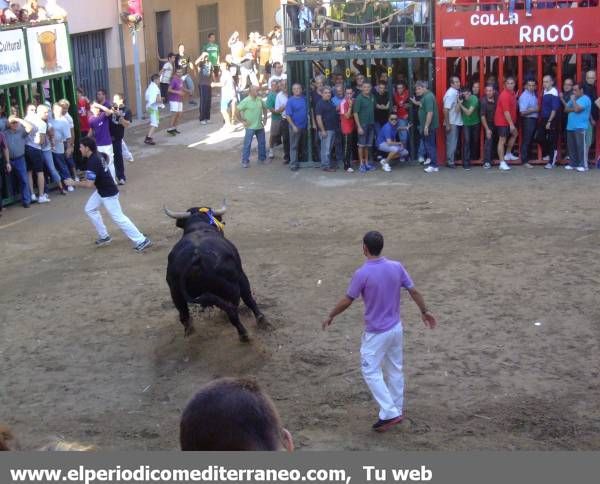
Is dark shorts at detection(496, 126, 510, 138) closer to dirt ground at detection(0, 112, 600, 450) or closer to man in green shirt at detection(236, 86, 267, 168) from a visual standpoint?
dirt ground at detection(0, 112, 600, 450)

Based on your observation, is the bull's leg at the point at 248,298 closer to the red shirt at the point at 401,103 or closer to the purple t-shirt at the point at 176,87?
the red shirt at the point at 401,103

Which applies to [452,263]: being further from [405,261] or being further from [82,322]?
[82,322]

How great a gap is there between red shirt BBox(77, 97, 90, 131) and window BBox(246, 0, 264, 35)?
1477cm

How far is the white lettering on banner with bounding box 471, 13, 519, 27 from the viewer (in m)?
17.6

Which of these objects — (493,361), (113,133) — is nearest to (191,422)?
(493,361)

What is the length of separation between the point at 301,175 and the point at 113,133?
139 inches

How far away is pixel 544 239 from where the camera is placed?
1312 cm

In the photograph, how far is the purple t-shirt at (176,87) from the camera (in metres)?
23.1

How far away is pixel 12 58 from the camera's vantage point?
16531mm

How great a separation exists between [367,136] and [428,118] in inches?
50.5

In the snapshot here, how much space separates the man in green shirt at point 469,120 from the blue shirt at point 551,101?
119cm

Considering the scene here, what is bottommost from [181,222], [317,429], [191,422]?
[317,429]

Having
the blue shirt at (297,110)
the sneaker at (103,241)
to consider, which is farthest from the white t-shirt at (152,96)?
the sneaker at (103,241)

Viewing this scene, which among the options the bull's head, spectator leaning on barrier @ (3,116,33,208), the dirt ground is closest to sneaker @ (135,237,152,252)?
the dirt ground
